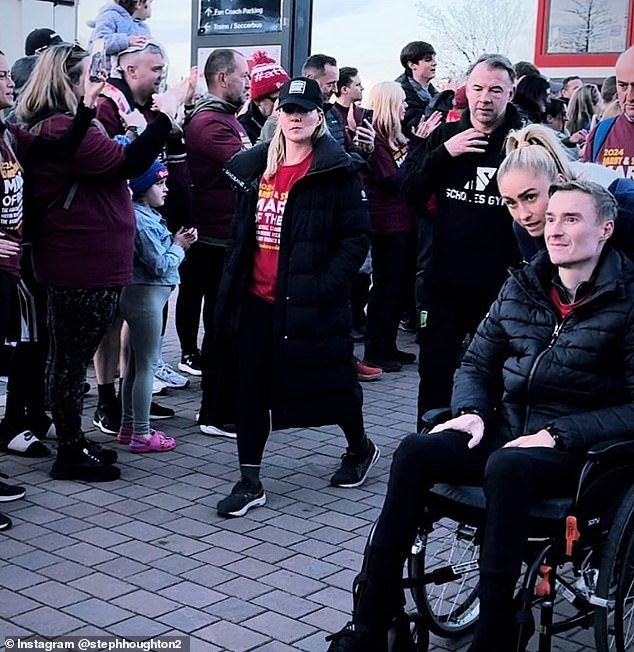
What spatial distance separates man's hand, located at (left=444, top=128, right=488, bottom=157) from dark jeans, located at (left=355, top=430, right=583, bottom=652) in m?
1.91

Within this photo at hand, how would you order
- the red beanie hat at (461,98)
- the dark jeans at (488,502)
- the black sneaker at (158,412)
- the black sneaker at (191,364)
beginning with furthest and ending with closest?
1. the black sneaker at (191,364)
2. the red beanie hat at (461,98)
3. the black sneaker at (158,412)
4. the dark jeans at (488,502)

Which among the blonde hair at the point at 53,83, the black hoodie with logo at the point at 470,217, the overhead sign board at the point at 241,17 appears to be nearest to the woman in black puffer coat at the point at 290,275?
the black hoodie with logo at the point at 470,217

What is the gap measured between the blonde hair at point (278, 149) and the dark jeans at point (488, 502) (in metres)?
1.82

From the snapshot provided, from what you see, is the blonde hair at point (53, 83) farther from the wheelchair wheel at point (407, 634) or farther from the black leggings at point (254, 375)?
the wheelchair wheel at point (407, 634)

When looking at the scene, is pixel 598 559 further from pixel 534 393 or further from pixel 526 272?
pixel 526 272

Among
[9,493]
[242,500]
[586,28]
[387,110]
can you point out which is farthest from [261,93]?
[586,28]

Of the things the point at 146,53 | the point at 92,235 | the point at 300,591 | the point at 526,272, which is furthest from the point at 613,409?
the point at 146,53

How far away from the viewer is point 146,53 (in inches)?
230

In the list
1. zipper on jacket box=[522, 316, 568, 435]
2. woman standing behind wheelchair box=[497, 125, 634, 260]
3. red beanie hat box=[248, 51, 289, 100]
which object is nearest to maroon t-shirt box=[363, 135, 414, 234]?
red beanie hat box=[248, 51, 289, 100]

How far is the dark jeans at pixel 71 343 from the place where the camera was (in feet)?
16.6

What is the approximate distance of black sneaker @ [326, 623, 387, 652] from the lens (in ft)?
10.6

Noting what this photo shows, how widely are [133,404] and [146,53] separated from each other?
5.95 ft

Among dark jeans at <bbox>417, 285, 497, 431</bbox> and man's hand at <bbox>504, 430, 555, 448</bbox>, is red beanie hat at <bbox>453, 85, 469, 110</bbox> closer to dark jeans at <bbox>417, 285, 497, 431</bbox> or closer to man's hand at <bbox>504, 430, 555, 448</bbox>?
dark jeans at <bbox>417, 285, 497, 431</bbox>

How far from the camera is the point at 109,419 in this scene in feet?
19.7
